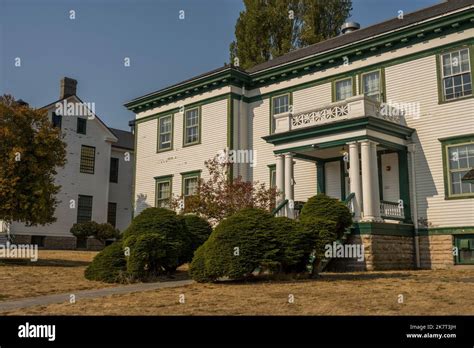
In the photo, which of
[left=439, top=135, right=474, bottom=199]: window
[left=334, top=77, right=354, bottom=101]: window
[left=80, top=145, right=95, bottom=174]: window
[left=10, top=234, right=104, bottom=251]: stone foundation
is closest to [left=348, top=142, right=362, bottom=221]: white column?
[left=439, top=135, right=474, bottom=199]: window

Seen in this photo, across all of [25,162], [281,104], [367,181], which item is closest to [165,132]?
[281,104]

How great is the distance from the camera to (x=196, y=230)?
1641 centimetres

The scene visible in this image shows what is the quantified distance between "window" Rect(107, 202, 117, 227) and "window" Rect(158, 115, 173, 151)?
1574 cm

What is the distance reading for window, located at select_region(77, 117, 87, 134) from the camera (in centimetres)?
3984

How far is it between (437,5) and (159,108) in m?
15.1

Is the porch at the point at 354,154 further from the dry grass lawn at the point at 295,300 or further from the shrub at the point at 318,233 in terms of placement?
the dry grass lawn at the point at 295,300

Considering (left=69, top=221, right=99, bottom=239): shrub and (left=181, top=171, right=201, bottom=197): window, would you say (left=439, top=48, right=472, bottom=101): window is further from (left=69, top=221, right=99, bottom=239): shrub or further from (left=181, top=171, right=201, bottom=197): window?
(left=69, top=221, right=99, bottom=239): shrub

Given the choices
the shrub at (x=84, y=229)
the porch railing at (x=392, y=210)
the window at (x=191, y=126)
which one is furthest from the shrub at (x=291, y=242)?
the shrub at (x=84, y=229)

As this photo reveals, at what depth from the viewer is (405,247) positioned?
1836cm

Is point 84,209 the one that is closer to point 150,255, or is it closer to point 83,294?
point 150,255

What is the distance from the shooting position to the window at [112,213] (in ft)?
138

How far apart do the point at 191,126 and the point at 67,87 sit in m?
19.0

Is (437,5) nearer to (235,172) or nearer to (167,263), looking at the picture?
(235,172)
